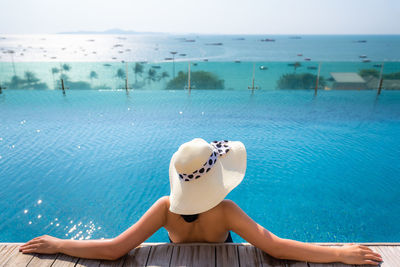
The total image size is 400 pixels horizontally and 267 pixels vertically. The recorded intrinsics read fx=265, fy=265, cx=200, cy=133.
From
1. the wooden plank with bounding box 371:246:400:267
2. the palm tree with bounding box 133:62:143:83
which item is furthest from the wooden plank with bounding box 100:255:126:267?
the palm tree with bounding box 133:62:143:83

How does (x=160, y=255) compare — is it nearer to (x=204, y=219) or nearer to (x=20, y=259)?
(x=204, y=219)

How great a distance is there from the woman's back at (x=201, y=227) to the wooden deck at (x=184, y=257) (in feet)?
0.15

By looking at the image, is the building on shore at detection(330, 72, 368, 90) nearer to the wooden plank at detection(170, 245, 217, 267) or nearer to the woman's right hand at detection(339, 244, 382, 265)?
the woman's right hand at detection(339, 244, 382, 265)

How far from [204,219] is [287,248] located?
45 cm

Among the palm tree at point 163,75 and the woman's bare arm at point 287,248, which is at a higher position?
the woman's bare arm at point 287,248

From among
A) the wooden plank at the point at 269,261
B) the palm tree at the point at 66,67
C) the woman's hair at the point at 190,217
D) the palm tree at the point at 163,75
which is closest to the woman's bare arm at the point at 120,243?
the woman's hair at the point at 190,217

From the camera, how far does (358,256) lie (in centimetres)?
139

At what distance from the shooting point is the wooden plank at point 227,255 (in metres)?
1.46

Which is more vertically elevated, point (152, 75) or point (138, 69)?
point (138, 69)

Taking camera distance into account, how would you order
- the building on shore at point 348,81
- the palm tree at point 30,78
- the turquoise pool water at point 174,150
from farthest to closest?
the building on shore at point 348,81, the palm tree at point 30,78, the turquoise pool water at point 174,150

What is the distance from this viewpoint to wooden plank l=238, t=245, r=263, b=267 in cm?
145

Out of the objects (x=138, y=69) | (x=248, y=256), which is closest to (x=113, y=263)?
(x=248, y=256)

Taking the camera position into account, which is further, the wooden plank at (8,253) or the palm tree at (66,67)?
the palm tree at (66,67)

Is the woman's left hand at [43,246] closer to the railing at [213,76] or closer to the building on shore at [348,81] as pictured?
the railing at [213,76]
